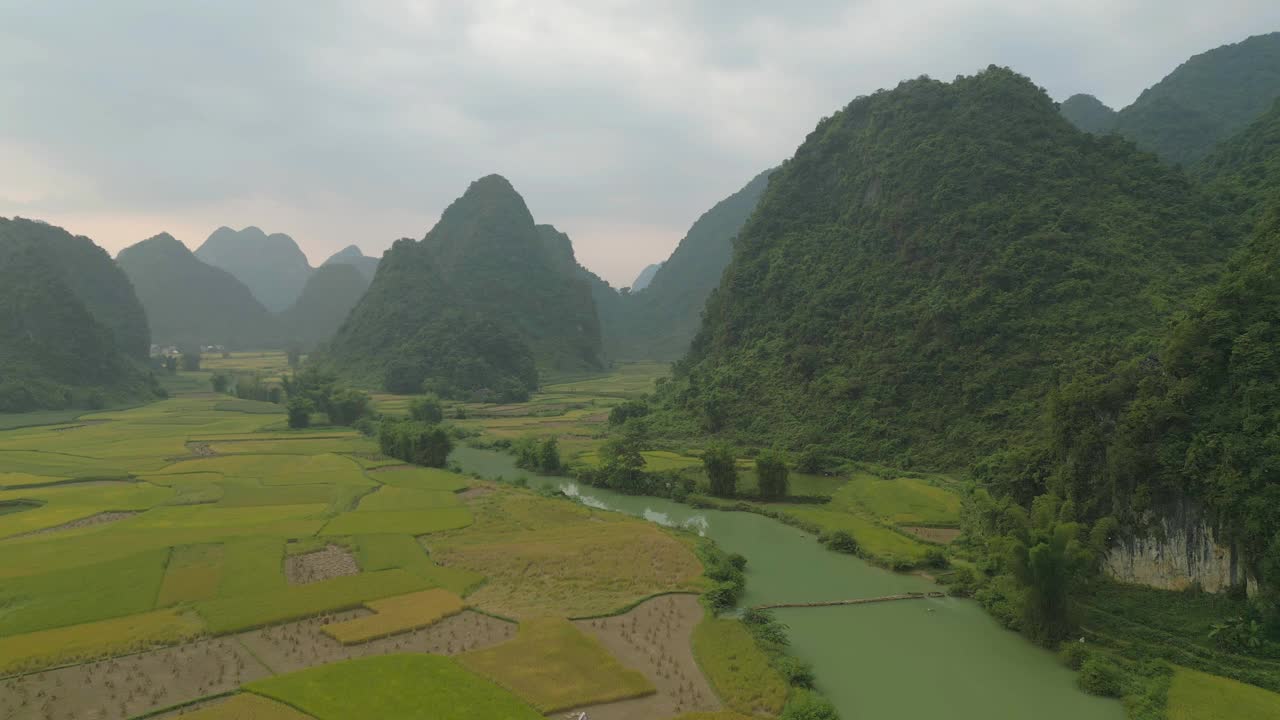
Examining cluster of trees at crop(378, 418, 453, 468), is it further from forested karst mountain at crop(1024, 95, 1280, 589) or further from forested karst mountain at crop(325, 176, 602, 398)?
forested karst mountain at crop(325, 176, 602, 398)

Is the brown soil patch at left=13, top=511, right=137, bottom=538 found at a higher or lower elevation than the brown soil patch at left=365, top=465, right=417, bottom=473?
higher

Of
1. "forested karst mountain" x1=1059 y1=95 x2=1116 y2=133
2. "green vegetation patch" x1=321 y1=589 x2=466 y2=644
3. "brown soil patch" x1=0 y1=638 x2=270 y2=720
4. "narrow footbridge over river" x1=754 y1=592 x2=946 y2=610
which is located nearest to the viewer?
"brown soil patch" x1=0 y1=638 x2=270 y2=720

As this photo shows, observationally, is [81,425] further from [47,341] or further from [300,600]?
[300,600]

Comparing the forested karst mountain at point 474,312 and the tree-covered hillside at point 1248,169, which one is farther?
the forested karst mountain at point 474,312

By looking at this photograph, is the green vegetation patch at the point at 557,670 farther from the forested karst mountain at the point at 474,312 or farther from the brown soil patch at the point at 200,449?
the forested karst mountain at the point at 474,312

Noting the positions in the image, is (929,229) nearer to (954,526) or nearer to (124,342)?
(954,526)

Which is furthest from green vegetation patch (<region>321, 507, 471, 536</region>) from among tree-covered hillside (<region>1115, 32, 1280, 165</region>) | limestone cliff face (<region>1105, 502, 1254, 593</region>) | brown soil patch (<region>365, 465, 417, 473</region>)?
tree-covered hillside (<region>1115, 32, 1280, 165</region>)

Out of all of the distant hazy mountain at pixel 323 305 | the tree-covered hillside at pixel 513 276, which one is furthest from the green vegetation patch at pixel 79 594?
the distant hazy mountain at pixel 323 305
